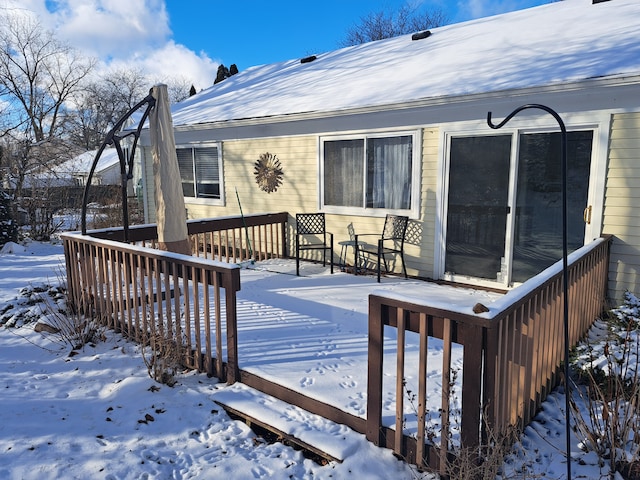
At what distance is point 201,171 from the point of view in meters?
8.88

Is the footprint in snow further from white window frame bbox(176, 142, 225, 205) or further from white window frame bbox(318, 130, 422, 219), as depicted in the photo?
white window frame bbox(176, 142, 225, 205)

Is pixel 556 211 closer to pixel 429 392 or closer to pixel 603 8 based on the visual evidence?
pixel 429 392

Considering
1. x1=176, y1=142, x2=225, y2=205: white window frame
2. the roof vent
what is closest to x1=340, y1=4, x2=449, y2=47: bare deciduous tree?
the roof vent

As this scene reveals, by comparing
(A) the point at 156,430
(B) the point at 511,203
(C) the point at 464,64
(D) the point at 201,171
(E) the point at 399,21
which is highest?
(E) the point at 399,21

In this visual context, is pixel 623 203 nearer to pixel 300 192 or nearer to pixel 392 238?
pixel 392 238

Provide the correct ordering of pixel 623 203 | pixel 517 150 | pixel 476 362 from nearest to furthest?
pixel 476 362, pixel 623 203, pixel 517 150

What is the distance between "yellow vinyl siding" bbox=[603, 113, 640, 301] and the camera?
4.42m

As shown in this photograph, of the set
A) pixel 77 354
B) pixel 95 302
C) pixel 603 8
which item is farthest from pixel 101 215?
pixel 603 8

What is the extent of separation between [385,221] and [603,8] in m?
4.52

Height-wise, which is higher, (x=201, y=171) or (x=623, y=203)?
(x=201, y=171)

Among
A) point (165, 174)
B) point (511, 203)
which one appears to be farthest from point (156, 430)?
point (511, 203)

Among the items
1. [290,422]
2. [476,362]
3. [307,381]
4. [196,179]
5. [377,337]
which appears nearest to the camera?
Result: [476,362]

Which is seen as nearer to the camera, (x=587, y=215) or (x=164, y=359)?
(x=164, y=359)

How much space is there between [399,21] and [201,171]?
21.3 m
